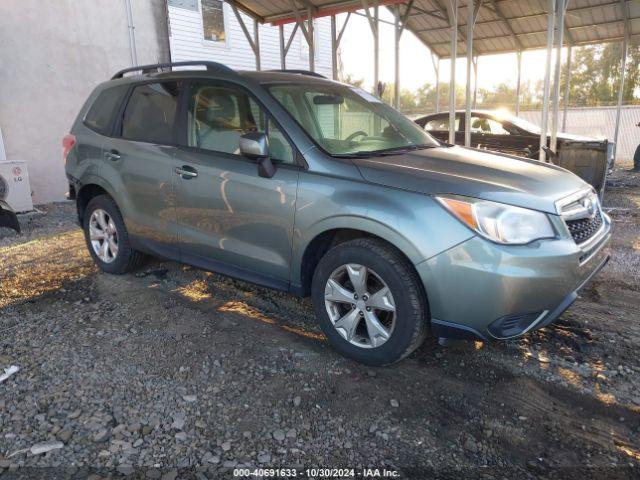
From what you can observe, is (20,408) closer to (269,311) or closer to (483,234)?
(269,311)

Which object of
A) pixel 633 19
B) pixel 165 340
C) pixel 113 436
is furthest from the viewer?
pixel 633 19

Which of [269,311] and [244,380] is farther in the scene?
[269,311]

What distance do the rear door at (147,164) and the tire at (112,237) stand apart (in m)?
0.19

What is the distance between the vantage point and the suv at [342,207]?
9.00 ft

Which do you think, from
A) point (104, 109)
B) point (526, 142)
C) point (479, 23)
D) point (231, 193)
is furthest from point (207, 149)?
point (479, 23)

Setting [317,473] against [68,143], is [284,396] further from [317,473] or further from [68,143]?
[68,143]

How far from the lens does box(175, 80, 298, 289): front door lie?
3.41m

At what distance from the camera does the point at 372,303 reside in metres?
3.05

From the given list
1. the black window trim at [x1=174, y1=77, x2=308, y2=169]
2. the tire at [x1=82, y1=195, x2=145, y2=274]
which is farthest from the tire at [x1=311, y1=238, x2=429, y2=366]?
the tire at [x1=82, y1=195, x2=145, y2=274]

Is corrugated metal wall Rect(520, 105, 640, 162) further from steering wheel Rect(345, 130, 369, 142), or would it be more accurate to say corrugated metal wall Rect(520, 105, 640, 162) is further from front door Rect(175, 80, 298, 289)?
front door Rect(175, 80, 298, 289)

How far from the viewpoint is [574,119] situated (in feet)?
64.1

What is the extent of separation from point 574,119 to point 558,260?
63.9ft

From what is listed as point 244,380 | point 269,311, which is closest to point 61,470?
point 244,380

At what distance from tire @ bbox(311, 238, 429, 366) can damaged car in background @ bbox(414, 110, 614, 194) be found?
5.49m
